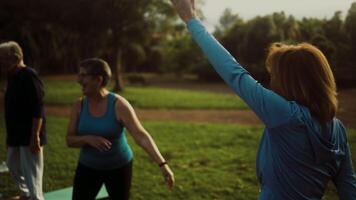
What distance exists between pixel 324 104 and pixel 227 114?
428 inches

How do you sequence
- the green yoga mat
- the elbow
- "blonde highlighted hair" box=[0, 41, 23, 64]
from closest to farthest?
the elbow
"blonde highlighted hair" box=[0, 41, 23, 64]
the green yoga mat

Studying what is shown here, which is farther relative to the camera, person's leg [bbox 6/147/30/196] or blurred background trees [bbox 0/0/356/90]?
person's leg [bbox 6/147/30/196]

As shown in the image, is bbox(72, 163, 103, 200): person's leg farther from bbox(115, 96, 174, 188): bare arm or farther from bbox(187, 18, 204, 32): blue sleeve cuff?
bbox(187, 18, 204, 32): blue sleeve cuff

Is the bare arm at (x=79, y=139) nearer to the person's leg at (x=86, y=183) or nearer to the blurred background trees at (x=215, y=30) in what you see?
the person's leg at (x=86, y=183)

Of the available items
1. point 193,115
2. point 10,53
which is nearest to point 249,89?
point 10,53

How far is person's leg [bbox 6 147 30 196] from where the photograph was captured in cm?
437

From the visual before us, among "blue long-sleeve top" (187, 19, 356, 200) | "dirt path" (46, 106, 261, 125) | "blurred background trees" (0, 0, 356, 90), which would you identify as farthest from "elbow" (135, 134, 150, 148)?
"dirt path" (46, 106, 261, 125)

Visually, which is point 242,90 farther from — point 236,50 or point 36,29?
point 36,29

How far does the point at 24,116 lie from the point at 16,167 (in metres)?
0.56

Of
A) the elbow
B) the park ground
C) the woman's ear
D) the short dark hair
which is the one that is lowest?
the park ground

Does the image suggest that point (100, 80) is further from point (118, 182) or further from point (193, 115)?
point (193, 115)

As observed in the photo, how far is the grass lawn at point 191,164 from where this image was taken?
5281 mm

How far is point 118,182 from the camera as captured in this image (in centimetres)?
318

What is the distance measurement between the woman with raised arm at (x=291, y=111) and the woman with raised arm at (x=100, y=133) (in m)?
1.40
